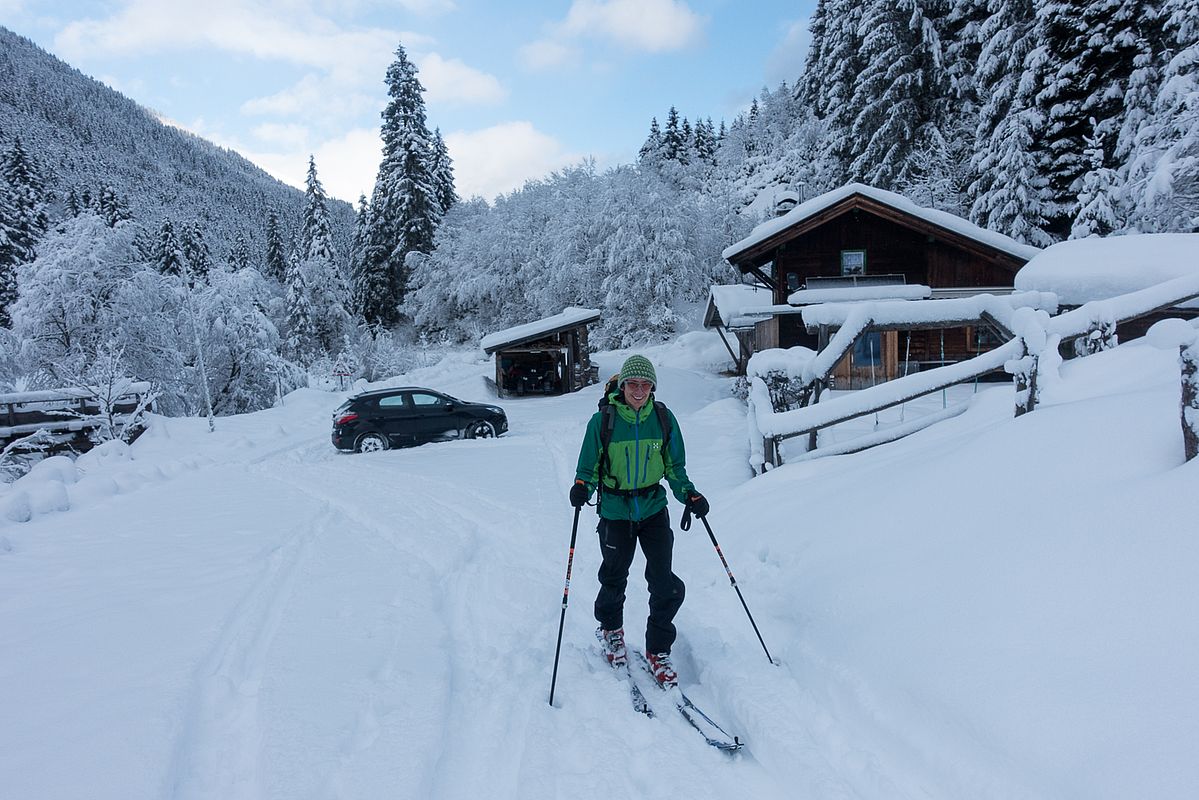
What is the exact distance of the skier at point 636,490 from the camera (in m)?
3.97

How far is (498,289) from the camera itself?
37.4 m

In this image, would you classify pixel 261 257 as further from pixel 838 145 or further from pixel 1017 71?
pixel 1017 71

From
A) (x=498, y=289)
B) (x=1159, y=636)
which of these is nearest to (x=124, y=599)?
(x=1159, y=636)

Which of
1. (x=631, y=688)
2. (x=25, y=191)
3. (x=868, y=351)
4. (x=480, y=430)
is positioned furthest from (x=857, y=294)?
(x=25, y=191)

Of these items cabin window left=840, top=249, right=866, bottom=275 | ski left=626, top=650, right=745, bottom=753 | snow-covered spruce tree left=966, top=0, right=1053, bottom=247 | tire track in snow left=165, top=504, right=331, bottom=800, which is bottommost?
ski left=626, top=650, right=745, bottom=753

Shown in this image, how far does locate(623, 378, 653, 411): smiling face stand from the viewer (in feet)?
13.0

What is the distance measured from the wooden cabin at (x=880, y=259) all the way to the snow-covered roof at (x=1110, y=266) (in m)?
4.77

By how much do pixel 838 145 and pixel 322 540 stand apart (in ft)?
97.0

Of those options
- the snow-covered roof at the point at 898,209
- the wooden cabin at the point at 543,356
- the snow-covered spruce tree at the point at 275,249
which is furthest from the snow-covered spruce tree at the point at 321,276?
the snow-covered roof at the point at 898,209

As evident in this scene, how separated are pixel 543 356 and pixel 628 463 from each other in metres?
22.5

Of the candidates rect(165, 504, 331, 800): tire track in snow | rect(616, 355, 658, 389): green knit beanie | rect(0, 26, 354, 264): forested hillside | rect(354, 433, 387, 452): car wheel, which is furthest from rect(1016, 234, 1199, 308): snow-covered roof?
rect(0, 26, 354, 264): forested hillside

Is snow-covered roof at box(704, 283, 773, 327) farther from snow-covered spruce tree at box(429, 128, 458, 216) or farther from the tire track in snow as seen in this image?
snow-covered spruce tree at box(429, 128, 458, 216)

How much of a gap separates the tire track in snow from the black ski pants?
2.19 m

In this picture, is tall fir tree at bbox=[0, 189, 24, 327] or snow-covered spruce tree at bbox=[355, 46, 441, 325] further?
snow-covered spruce tree at bbox=[355, 46, 441, 325]
